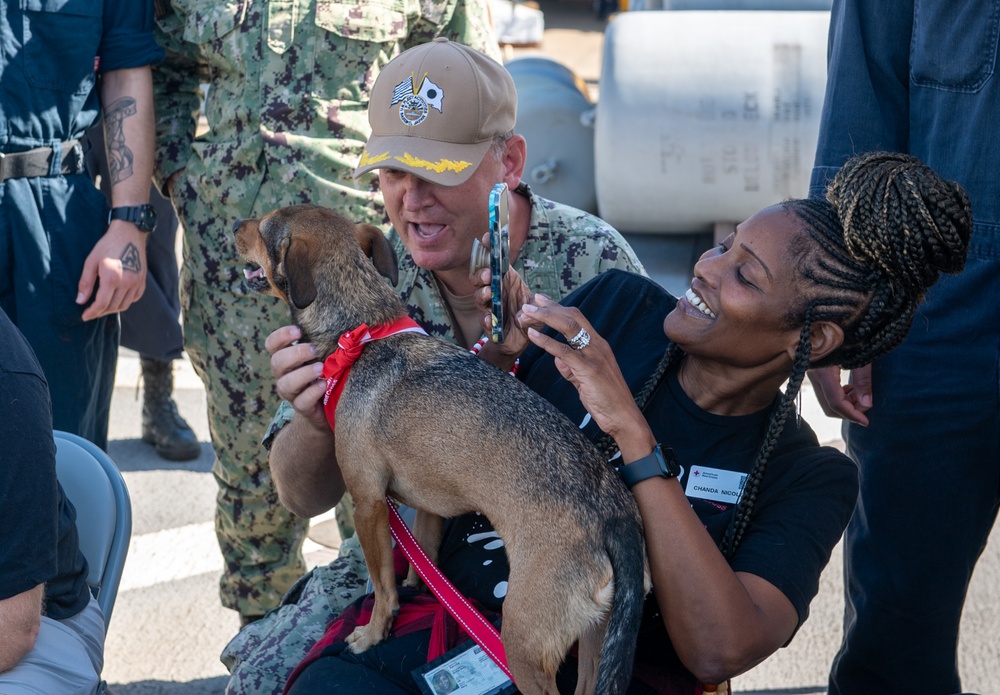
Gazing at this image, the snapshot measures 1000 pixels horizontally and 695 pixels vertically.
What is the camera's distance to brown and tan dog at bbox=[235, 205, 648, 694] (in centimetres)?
197

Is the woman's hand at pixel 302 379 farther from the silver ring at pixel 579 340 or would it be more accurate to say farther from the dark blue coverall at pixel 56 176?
the dark blue coverall at pixel 56 176

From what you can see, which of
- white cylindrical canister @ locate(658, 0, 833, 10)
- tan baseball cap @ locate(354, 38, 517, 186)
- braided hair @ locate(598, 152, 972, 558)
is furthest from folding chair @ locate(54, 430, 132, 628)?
white cylindrical canister @ locate(658, 0, 833, 10)

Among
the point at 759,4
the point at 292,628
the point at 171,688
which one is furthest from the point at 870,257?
the point at 759,4

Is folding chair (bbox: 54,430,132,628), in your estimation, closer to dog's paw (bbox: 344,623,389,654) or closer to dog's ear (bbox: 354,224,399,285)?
dog's paw (bbox: 344,623,389,654)

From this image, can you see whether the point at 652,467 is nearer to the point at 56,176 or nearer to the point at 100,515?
the point at 100,515

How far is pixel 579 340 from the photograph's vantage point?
6.87 feet

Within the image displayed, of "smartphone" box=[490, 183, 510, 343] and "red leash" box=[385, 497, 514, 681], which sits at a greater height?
"smartphone" box=[490, 183, 510, 343]

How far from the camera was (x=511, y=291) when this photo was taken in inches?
96.3

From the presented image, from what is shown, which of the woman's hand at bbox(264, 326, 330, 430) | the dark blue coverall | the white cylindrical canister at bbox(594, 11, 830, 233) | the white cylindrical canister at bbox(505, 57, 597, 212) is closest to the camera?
the woman's hand at bbox(264, 326, 330, 430)

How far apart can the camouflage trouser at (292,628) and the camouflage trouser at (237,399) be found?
1.04 metres

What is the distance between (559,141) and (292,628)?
A: 452 cm

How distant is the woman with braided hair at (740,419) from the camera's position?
2035 millimetres

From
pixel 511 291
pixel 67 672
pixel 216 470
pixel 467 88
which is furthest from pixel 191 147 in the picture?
pixel 67 672

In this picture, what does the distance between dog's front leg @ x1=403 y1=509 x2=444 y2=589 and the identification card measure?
328mm
